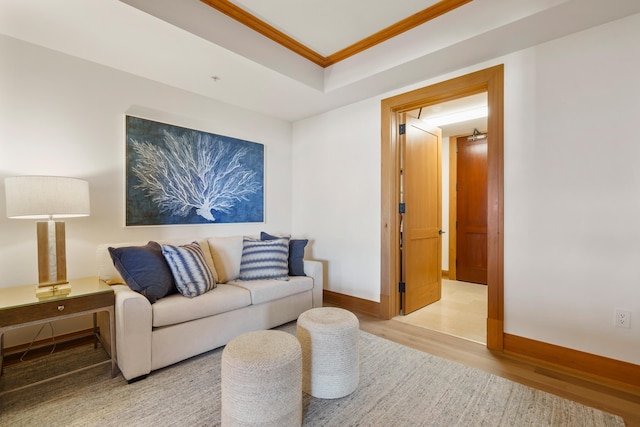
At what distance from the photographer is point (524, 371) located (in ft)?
6.81

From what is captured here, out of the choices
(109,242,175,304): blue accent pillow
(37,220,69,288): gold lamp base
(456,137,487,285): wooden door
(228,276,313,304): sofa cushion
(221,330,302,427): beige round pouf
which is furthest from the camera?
(456,137,487,285): wooden door

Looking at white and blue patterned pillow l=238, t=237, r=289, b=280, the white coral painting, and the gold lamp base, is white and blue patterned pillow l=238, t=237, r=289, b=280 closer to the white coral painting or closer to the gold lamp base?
the white coral painting

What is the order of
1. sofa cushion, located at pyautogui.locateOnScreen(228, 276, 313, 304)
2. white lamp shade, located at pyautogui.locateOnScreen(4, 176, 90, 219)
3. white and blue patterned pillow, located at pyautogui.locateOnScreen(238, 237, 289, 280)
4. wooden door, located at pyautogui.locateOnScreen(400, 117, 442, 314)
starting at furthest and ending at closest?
wooden door, located at pyautogui.locateOnScreen(400, 117, 442, 314) → white and blue patterned pillow, located at pyautogui.locateOnScreen(238, 237, 289, 280) → sofa cushion, located at pyautogui.locateOnScreen(228, 276, 313, 304) → white lamp shade, located at pyautogui.locateOnScreen(4, 176, 90, 219)

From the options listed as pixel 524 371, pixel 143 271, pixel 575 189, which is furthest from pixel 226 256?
pixel 575 189

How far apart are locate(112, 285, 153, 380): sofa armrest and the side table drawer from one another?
0.09m

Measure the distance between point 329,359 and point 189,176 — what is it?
232cm

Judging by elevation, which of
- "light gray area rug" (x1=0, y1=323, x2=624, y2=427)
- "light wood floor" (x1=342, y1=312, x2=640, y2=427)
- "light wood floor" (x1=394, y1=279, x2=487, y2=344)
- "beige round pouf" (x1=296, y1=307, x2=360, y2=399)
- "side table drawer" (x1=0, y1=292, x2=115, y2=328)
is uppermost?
"side table drawer" (x1=0, y1=292, x2=115, y2=328)

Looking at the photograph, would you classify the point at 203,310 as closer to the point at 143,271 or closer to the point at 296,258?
the point at 143,271

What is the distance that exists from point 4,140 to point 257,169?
2.17 metres

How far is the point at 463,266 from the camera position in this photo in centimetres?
495

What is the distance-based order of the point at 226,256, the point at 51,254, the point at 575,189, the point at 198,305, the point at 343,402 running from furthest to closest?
the point at 226,256 → the point at 198,305 → the point at 575,189 → the point at 51,254 → the point at 343,402

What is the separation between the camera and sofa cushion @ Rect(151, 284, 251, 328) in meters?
2.02

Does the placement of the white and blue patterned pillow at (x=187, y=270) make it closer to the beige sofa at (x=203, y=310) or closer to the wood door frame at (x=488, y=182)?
the beige sofa at (x=203, y=310)

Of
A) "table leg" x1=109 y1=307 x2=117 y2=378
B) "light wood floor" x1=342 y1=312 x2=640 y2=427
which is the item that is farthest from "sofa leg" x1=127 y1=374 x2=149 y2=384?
"light wood floor" x1=342 y1=312 x2=640 y2=427
